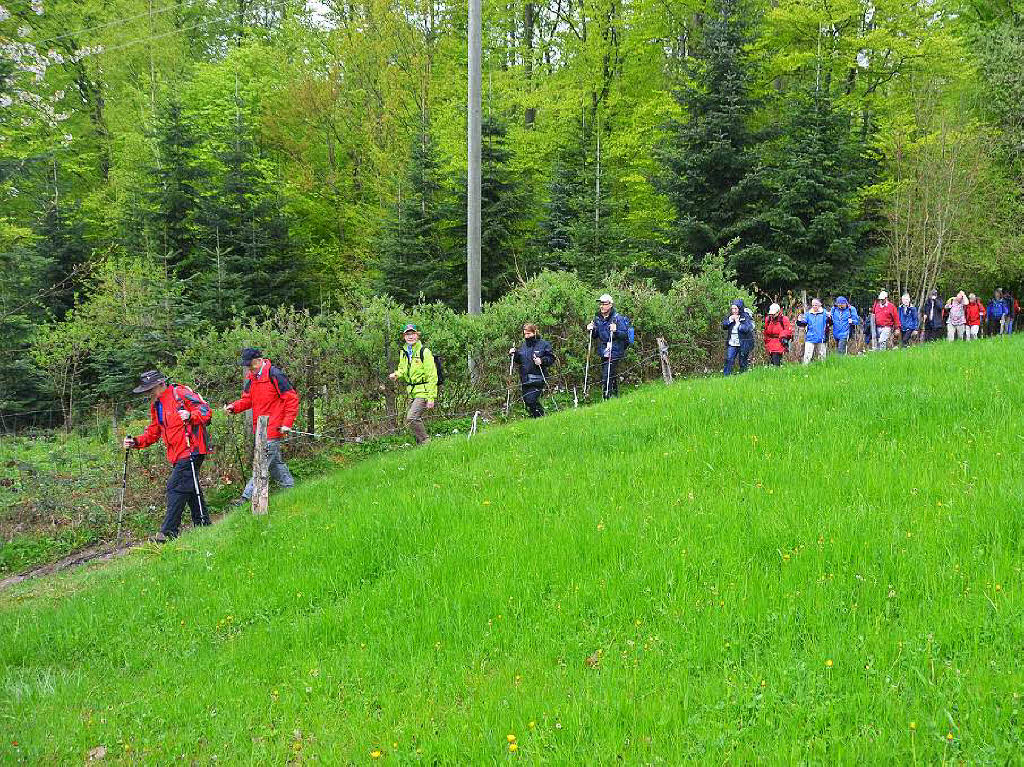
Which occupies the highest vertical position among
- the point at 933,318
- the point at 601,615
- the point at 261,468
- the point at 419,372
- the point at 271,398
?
the point at 933,318

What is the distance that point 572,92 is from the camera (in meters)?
26.2

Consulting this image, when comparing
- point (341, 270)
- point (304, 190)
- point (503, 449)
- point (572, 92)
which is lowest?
point (503, 449)

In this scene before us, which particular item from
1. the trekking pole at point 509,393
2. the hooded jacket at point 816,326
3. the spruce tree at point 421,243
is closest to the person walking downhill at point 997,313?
the hooded jacket at point 816,326

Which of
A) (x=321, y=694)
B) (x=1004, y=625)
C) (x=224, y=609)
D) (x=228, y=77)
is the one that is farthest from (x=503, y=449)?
(x=228, y=77)

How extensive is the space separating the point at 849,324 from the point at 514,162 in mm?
12701

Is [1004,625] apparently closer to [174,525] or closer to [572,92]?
[174,525]

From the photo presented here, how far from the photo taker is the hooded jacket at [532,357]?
12125 mm

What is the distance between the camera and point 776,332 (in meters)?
14.7

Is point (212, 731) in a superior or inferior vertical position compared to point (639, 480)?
inferior

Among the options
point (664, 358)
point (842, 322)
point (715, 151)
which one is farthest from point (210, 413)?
point (715, 151)

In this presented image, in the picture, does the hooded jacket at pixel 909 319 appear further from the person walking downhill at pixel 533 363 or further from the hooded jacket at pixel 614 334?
the person walking downhill at pixel 533 363

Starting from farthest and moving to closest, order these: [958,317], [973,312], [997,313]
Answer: [997,313]
[973,312]
[958,317]

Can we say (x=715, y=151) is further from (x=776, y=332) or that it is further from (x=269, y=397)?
(x=269, y=397)

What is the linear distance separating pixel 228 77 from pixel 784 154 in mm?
21718
